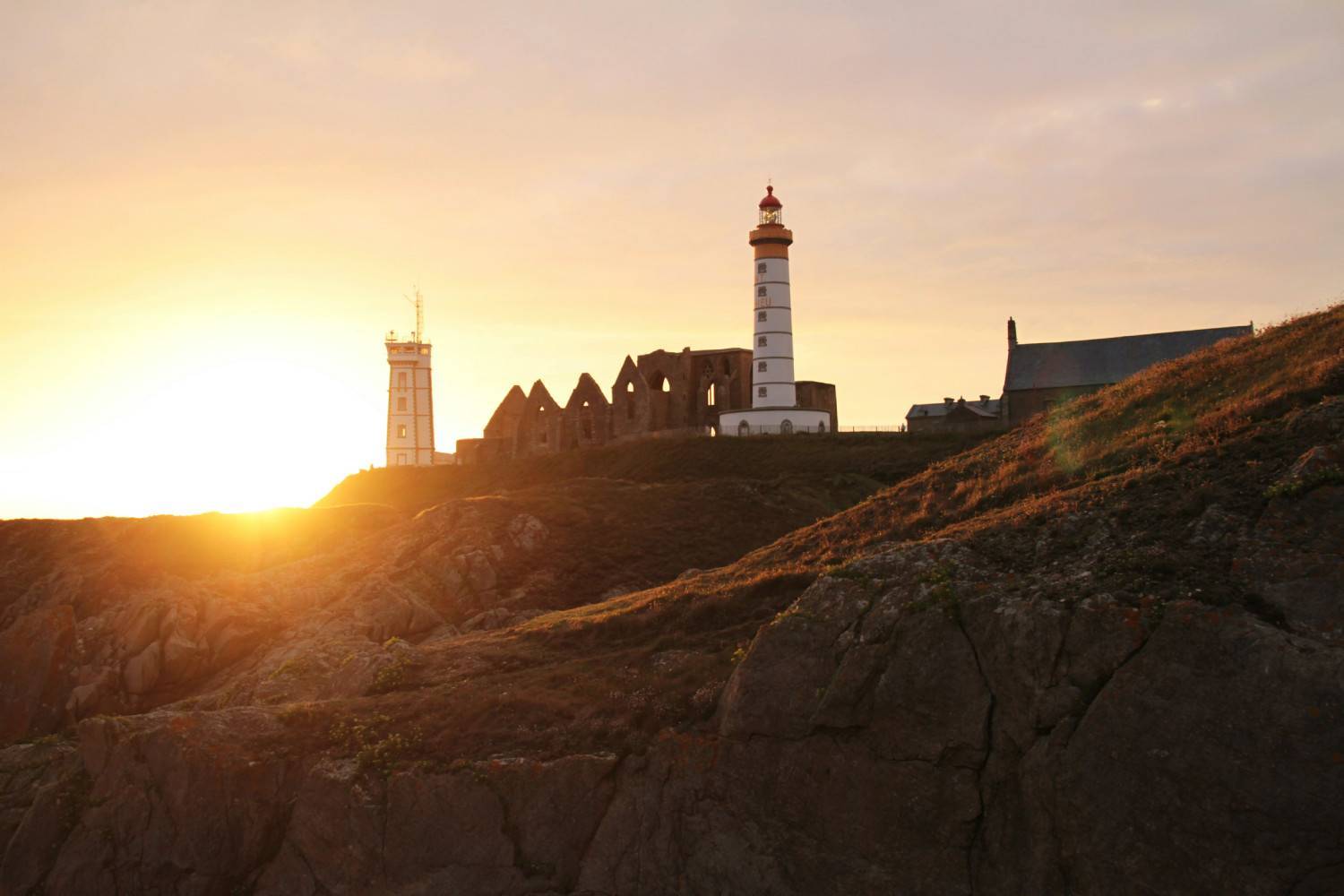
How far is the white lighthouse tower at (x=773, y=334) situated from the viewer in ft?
259

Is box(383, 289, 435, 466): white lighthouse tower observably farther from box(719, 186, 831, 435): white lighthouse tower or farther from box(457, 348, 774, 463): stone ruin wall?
box(719, 186, 831, 435): white lighthouse tower

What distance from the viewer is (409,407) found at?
105 meters

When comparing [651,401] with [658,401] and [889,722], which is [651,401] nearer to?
[658,401]

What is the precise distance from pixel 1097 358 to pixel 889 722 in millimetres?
62297

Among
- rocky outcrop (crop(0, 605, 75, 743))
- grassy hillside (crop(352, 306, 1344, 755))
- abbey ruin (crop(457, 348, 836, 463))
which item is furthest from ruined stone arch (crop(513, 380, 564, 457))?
grassy hillside (crop(352, 306, 1344, 755))

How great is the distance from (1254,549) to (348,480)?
88514 millimetres

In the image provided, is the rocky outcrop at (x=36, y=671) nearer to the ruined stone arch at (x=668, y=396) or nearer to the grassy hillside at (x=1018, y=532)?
the grassy hillside at (x=1018, y=532)

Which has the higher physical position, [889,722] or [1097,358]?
[1097,358]

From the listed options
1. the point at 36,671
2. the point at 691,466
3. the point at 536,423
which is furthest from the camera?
the point at 536,423

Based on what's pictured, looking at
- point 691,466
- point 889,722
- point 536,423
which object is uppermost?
point 536,423

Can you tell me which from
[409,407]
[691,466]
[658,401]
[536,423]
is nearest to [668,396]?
[658,401]

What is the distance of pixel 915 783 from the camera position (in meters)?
19.9

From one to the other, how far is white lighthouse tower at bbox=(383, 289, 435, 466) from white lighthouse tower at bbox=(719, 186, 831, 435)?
38444 millimetres

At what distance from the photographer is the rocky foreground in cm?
1753
